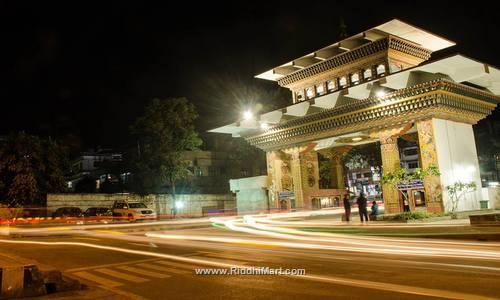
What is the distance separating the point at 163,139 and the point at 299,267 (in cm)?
3132

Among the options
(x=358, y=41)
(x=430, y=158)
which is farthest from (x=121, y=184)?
(x=430, y=158)

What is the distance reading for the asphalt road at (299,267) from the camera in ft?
21.1

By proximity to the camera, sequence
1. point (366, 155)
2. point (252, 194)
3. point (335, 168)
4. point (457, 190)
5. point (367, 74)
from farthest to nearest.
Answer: point (366, 155)
point (252, 194)
point (335, 168)
point (367, 74)
point (457, 190)

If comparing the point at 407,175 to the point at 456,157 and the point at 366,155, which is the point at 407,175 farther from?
the point at 366,155

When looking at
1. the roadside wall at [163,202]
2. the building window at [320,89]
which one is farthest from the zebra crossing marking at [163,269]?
the roadside wall at [163,202]

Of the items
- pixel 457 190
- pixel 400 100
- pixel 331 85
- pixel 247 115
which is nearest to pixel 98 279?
Result: pixel 400 100

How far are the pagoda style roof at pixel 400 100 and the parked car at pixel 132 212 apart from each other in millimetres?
11282

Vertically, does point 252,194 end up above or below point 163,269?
above

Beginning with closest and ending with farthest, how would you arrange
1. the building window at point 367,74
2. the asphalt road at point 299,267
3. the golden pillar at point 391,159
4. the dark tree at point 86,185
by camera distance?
1. the asphalt road at point 299,267
2. the golden pillar at point 391,159
3. the building window at point 367,74
4. the dark tree at point 86,185

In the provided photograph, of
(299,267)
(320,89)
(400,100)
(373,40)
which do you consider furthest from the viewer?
(320,89)

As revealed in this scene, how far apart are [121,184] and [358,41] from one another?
33489mm

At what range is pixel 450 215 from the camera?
1919 centimetres

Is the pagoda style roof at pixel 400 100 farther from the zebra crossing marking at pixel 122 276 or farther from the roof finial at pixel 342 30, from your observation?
the zebra crossing marking at pixel 122 276

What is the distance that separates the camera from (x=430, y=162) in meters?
21.3
